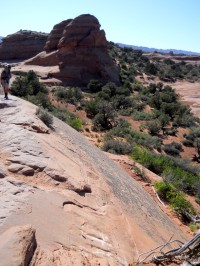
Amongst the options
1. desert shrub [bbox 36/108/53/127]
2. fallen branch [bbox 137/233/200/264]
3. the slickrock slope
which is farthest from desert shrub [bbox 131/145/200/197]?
fallen branch [bbox 137/233/200/264]

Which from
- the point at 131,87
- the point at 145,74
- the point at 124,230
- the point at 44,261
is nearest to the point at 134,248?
the point at 124,230

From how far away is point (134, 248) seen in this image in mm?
5066

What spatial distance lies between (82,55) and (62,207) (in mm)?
29698

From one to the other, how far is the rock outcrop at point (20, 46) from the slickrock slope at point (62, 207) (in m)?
36.3

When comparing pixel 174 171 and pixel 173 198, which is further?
pixel 174 171

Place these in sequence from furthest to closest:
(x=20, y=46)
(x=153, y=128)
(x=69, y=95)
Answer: (x=20, y=46) → (x=69, y=95) → (x=153, y=128)

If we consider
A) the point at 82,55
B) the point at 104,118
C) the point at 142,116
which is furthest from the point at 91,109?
the point at 82,55

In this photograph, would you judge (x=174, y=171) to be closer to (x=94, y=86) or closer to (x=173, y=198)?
(x=173, y=198)

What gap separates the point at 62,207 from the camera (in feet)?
15.8

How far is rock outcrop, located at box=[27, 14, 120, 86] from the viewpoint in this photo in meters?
32.9

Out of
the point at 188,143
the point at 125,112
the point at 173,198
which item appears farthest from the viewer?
the point at 125,112

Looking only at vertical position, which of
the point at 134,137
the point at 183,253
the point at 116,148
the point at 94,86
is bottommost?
the point at 134,137

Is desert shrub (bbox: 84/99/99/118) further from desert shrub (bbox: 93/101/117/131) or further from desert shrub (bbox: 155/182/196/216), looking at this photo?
desert shrub (bbox: 155/182/196/216)

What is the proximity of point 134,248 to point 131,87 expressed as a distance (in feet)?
106
